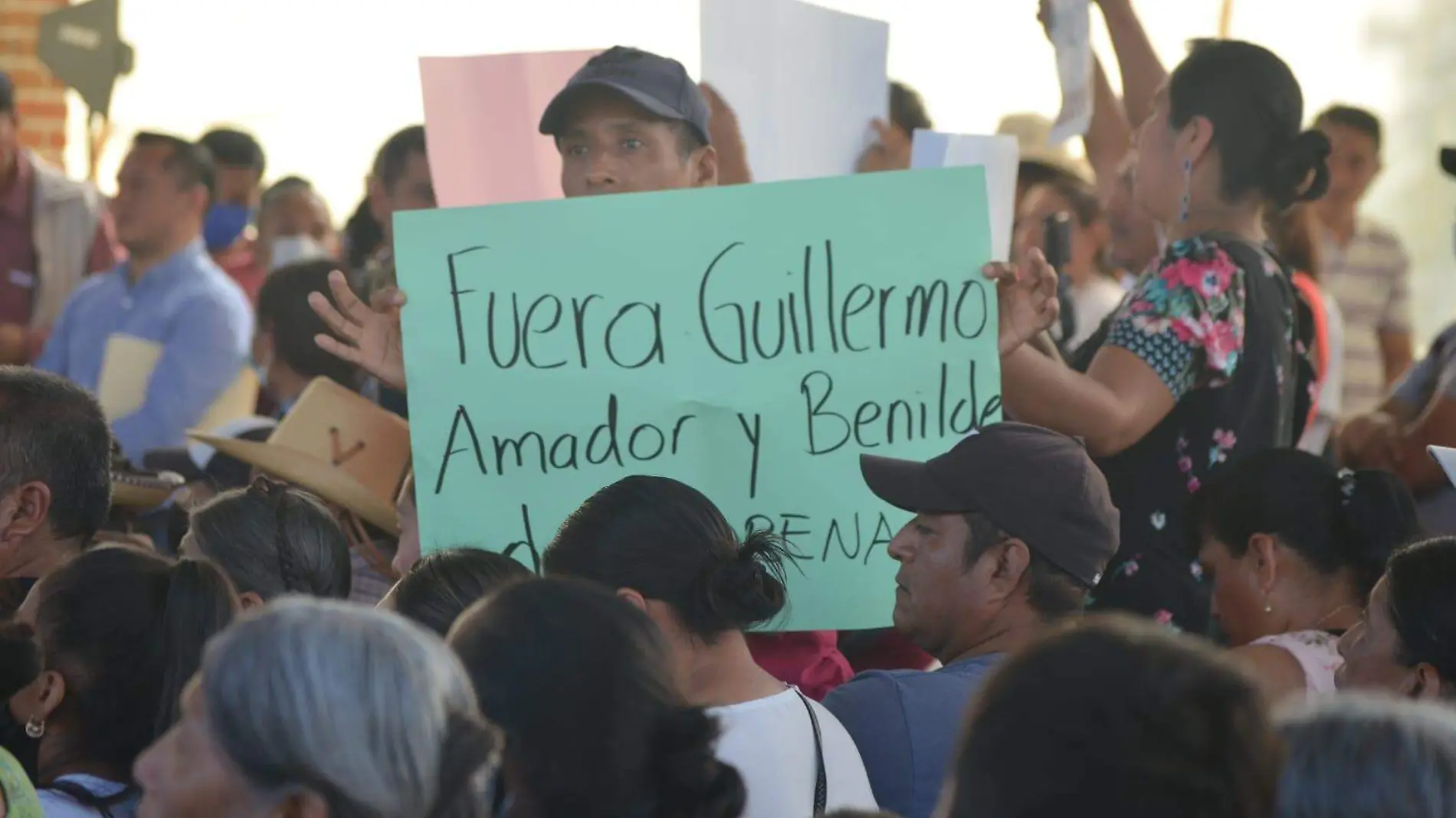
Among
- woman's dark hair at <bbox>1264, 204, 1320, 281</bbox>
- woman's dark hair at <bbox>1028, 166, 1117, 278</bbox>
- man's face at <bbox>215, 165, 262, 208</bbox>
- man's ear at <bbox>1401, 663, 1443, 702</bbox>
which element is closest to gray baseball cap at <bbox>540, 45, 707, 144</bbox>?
man's ear at <bbox>1401, 663, 1443, 702</bbox>

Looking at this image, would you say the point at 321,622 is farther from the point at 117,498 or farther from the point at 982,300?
the point at 117,498

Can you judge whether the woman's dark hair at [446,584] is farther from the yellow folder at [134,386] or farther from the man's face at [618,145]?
the yellow folder at [134,386]

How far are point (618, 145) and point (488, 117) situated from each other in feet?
2.05

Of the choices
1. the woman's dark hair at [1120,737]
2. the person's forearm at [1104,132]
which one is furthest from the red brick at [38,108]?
the woman's dark hair at [1120,737]

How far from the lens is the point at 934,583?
3193 mm

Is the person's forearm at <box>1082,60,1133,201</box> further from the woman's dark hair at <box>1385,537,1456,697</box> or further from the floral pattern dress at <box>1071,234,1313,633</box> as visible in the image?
the woman's dark hair at <box>1385,537,1456,697</box>

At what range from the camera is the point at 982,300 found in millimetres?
3656

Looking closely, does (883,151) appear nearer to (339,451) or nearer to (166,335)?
(339,451)

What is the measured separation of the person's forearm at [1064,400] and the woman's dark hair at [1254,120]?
575mm

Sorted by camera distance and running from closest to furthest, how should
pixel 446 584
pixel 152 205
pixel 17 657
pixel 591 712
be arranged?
pixel 591 712
pixel 17 657
pixel 446 584
pixel 152 205

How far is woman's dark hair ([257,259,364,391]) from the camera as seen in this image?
5.18 meters

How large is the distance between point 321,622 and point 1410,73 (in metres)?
11.0

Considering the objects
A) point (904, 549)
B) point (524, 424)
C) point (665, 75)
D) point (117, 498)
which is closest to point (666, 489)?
point (904, 549)

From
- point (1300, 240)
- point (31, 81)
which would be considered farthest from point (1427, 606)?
point (31, 81)
